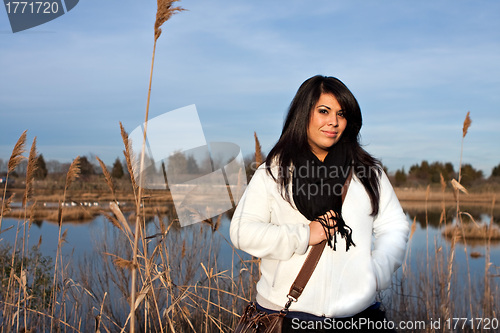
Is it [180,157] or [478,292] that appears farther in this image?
[478,292]

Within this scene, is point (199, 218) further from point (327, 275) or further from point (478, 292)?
point (478, 292)

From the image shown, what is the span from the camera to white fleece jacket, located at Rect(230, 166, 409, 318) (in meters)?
1.76

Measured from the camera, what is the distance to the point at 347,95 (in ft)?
6.50

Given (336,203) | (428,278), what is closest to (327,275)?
(336,203)

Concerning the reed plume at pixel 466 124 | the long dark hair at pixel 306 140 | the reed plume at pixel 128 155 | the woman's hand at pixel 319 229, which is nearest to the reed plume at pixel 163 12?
the reed plume at pixel 128 155

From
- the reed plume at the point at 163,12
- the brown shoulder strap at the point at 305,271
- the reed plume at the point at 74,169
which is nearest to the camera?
the reed plume at the point at 163,12

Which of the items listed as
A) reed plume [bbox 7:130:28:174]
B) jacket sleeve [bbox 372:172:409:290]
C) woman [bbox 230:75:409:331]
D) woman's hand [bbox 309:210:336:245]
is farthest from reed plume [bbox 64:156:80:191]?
jacket sleeve [bbox 372:172:409:290]

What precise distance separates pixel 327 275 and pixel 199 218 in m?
1.00

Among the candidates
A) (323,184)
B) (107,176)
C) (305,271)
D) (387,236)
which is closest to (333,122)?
(323,184)

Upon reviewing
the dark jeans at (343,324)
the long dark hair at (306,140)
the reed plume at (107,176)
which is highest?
the long dark hair at (306,140)

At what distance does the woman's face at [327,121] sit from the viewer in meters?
1.97

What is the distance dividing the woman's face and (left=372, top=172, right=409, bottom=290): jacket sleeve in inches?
12.2

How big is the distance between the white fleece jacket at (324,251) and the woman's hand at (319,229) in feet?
0.09

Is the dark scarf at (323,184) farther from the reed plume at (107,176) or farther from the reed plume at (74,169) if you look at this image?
the reed plume at (74,169)
